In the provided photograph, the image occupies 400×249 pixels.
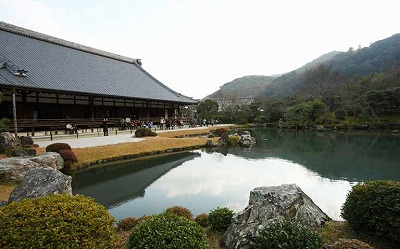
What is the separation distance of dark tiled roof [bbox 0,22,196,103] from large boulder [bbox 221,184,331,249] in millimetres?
18838

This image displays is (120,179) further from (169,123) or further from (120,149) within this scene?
(169,123)

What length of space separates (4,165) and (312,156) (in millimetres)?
18779

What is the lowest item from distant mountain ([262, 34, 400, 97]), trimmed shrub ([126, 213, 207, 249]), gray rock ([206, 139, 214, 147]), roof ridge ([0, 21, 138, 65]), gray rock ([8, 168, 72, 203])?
gray rock ([206, 139, 214, 147])

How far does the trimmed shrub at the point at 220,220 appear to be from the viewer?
5.94m

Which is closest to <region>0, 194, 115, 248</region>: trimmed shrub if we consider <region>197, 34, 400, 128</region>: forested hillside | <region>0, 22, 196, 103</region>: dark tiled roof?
<region>0, 22, 196, 103</region>: dark tiled roof

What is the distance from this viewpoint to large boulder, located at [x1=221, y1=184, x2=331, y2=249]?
15.3 ft

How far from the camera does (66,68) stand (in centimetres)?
2559

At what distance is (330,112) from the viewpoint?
1929 inches

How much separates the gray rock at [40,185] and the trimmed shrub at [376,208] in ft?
Answer: 21.3

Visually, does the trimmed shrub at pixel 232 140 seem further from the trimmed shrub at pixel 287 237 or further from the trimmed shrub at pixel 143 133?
the trimmed shrub at pixel 287 237

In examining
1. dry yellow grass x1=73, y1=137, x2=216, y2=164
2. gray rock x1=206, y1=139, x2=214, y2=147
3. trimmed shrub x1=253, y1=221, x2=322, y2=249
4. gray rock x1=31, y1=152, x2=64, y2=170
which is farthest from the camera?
gray rock x1=206, y1=139, x2=214, y2=147

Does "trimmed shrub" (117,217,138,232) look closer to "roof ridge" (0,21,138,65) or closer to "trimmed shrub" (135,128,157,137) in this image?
"trimmed shrub" (135,128,157,137)

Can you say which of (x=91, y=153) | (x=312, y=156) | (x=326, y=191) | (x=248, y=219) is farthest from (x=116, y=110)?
(x=248, y=219)

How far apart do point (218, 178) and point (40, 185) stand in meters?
7.97
